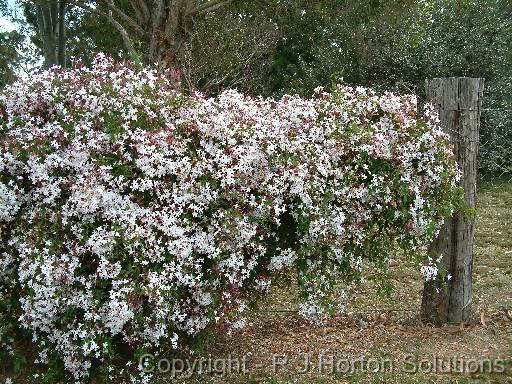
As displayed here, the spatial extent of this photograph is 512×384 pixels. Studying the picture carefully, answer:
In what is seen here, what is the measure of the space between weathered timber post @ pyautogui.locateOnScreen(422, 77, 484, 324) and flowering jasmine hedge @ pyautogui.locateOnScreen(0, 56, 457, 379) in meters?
0.46

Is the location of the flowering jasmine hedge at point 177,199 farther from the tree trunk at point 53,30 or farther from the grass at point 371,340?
the tree trunk at point 53,30

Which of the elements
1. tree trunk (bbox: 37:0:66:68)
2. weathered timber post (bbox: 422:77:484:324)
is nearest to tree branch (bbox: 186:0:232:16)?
tree trunk (bbox: 37:0:66:68)

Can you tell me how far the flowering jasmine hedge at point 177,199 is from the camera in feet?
11.9

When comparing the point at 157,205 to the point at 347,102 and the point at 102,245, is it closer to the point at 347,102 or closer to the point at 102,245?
the point at 102,245

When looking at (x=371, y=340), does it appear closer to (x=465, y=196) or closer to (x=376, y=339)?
(x=376, y=339)

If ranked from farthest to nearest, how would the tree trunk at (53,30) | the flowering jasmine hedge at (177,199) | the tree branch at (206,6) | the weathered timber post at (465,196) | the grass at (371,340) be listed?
the tree trunk at (53,30), the tree branch at (206,6), the weathered timber post at (465,196), the grass at (371,340), the flowering jasmine hedge at (177,199)

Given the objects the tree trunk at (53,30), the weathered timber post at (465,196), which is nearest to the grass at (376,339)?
the weathered timber post at (465,196)

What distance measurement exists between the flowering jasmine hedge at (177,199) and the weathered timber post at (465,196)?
0.46 metres

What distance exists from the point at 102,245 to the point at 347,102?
2181 millimetres

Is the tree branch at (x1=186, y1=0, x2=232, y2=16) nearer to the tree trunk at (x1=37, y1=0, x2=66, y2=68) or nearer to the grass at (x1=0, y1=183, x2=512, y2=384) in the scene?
the tree trunk at (x1=37, y1=0, x2=66, y2=68)

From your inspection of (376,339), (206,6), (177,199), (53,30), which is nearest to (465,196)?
(376,339)

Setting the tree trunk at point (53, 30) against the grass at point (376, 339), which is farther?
the tree trunk at point (53, 30)

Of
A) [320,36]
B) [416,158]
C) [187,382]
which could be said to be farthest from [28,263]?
[320,36]

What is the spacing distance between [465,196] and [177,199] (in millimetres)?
2593
